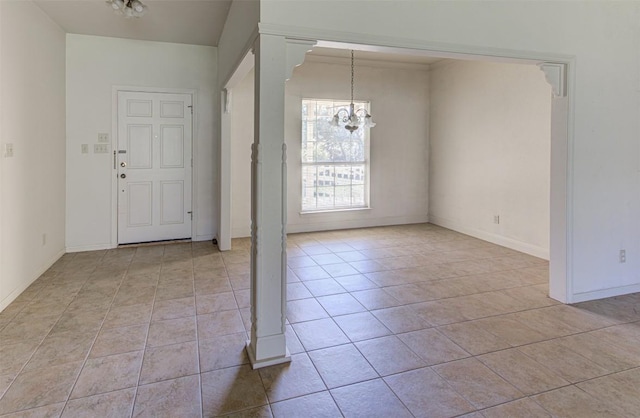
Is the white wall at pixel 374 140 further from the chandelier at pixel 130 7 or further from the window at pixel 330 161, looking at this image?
the chandelier at pixel 130 7

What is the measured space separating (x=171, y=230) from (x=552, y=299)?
4.57 metres

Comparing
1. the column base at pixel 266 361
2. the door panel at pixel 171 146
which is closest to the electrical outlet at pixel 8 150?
the door panel at pixel 171 146

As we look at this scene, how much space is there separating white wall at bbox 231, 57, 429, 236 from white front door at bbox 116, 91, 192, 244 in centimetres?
80

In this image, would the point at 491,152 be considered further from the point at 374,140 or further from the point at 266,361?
the point at 266,361

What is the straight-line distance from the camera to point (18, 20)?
Result: 3.33m

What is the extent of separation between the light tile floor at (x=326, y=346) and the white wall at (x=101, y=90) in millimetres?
806

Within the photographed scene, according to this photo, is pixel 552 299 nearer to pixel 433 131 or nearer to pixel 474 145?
pixel 474 145

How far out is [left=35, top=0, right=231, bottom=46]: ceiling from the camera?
3742 mm

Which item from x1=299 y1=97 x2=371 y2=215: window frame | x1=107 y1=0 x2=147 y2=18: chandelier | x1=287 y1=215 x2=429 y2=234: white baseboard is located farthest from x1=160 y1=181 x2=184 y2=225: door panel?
x1=107 y1=0 x2=147 y2=18: chandelier

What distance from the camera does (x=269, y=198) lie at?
7.45 ft

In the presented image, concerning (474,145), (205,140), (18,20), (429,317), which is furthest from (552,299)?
(18,20)

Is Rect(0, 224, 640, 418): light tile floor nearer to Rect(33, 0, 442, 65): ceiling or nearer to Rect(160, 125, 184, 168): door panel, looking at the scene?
Rect(160, 125, 184, 168): door panel

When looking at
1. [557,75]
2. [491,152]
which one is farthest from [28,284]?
[491,152]

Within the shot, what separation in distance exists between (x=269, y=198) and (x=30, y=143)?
286 cm
